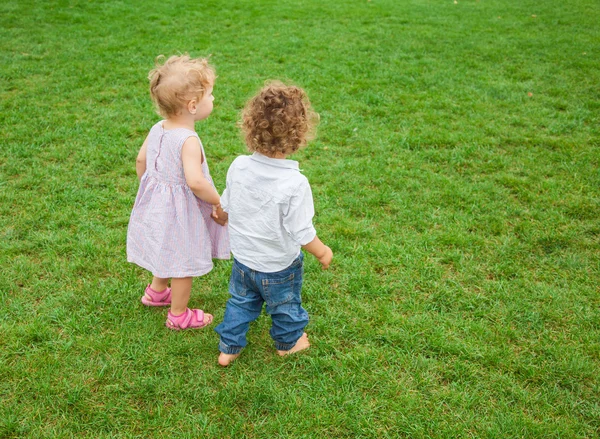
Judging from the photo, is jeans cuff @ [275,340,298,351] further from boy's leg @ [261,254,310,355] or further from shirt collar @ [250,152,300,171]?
shirt collar @ [250,152,300,171]

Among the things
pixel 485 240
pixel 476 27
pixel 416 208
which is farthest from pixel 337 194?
pixel 476 27

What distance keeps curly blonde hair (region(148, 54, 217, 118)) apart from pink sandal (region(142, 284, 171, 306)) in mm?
1042

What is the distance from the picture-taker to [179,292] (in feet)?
8.57

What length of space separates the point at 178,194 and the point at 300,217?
68 centimetres

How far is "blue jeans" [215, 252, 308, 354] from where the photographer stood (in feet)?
7.68

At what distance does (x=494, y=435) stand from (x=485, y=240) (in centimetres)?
160

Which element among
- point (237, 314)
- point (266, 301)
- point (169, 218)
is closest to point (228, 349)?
point (237, 314)

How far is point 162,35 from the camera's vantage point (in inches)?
313

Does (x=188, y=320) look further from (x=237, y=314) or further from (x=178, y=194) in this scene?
(x=178, y=194)

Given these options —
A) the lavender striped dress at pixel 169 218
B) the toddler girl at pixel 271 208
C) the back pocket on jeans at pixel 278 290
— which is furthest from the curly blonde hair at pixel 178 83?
the back pocket on jeans at pixel 278 290

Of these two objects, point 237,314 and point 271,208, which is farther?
point 237,314

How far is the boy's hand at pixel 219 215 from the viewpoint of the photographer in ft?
8.13

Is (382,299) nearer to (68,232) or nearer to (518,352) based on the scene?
(518,352)

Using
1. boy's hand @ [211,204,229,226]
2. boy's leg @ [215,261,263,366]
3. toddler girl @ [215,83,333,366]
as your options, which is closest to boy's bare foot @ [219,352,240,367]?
boy's leg @ [215,261,263,366]
